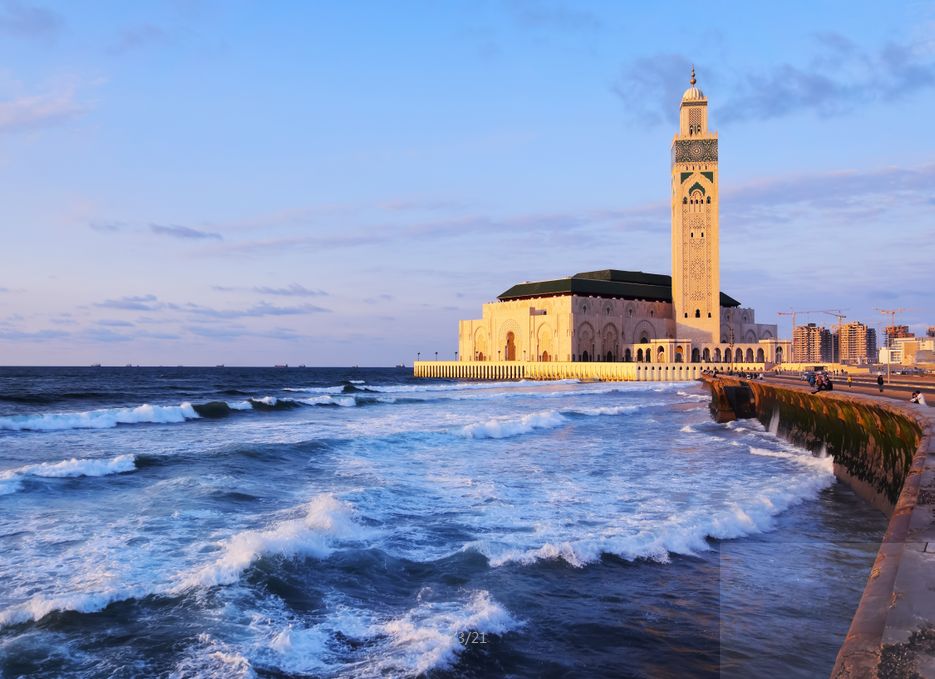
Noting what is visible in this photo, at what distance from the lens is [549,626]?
782 cm

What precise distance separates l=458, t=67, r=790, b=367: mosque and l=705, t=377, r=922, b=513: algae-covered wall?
240 feet

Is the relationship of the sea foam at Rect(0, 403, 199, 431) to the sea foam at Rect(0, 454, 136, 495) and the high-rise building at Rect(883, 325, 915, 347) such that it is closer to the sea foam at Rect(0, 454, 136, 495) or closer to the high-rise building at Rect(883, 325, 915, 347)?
the sea foam at Rect(0, 454, 136, 495)

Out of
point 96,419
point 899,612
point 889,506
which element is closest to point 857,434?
point 889,506

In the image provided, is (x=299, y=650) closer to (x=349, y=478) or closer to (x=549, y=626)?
(x=549, y=626)

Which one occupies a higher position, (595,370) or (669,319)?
(669,319)

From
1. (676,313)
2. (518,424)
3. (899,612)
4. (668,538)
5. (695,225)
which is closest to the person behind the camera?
(899,612)

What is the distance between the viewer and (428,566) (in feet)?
33.6

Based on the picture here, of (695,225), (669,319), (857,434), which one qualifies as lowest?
(857,434)

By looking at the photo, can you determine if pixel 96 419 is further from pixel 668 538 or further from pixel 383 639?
pixel 383 639

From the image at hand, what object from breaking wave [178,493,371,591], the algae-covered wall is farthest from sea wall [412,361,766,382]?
breaking wave [178,493,371,591]

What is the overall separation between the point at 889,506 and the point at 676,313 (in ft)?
320

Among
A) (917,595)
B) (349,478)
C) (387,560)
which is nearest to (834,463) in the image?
(349,478)

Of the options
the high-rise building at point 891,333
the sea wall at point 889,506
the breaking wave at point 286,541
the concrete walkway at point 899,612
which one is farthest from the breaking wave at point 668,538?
the high-rise building at point 891,333

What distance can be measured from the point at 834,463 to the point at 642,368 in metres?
76.1
